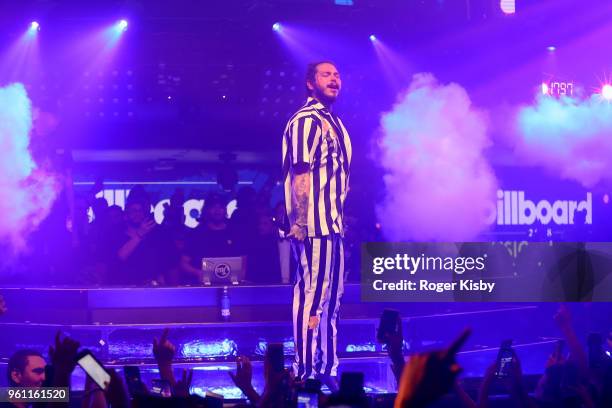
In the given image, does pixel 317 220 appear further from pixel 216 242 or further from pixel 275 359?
pixel 275 359

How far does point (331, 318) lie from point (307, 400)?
3.18 meters

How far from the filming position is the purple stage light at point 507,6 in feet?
32.0

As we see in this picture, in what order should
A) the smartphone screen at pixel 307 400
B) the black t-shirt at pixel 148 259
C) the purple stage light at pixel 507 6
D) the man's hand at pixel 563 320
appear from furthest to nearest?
the purple stage light at pixel 507 6, the black t-shirt at pixel 148 259, the man's hand at pixel 563 320, the smartphone screen at pixel 307 400

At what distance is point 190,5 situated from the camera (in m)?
9.43

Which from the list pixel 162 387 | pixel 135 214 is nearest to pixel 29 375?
pixel 162 387

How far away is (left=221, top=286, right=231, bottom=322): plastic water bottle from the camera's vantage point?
7125 mm

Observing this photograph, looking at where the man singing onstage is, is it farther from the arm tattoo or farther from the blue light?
the blue light

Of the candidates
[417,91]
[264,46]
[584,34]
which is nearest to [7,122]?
[264,46]

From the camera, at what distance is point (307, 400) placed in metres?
3.18

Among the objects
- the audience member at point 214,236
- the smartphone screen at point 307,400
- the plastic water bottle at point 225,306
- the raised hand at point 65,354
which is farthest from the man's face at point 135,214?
the raised hand at point 65,354

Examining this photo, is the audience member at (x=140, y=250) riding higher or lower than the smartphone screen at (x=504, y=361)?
higher

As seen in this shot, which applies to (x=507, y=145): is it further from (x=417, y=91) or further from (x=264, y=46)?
(x=264, y=46)

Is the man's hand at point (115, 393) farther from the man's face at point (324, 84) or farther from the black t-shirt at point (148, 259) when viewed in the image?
the black t-shirt at point (148, 259)

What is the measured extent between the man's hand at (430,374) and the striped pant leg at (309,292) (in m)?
4.27
